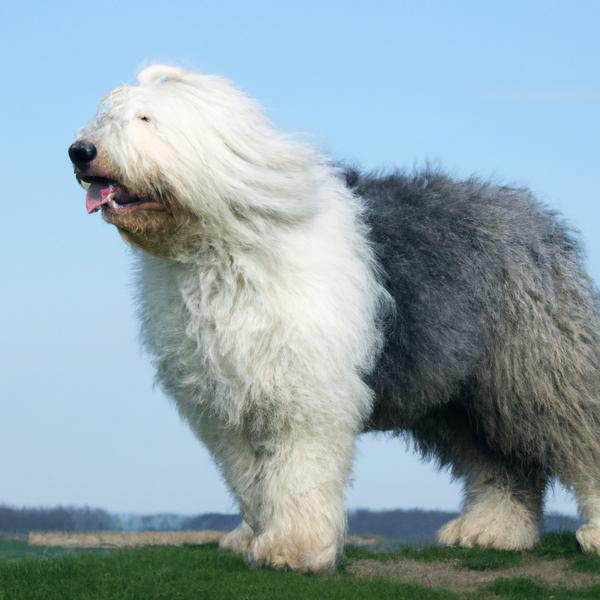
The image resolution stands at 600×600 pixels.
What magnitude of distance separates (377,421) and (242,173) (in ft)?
6.72

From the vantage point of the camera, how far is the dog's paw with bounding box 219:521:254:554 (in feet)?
25.4

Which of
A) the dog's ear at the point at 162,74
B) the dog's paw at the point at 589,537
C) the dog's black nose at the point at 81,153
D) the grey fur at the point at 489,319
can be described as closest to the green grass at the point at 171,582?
the grey fur at the point at 489,319

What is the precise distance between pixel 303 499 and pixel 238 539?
1.41 m

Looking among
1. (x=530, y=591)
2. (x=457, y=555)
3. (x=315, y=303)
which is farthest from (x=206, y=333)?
(x=457, y=555)

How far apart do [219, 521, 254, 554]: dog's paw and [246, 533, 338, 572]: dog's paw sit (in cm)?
98

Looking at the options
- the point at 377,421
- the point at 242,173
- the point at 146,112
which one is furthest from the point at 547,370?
the point at 146,112

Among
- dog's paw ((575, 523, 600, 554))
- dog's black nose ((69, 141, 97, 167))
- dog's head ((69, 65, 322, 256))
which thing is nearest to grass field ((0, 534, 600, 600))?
dog's paw ((575, 523, 600, 554))

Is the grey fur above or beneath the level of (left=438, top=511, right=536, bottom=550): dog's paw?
above

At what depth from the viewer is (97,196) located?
618 centimetres

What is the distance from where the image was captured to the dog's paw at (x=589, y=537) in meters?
7.97

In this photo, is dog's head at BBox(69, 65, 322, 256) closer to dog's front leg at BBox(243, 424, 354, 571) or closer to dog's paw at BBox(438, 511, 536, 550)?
dog's front leg at BBox(243, 424, 354, 571)

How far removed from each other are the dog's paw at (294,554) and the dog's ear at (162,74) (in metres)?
2.55

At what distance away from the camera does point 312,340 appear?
6500 mm

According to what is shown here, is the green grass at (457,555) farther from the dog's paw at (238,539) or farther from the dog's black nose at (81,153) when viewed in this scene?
the dog's black nose at (81,153)
